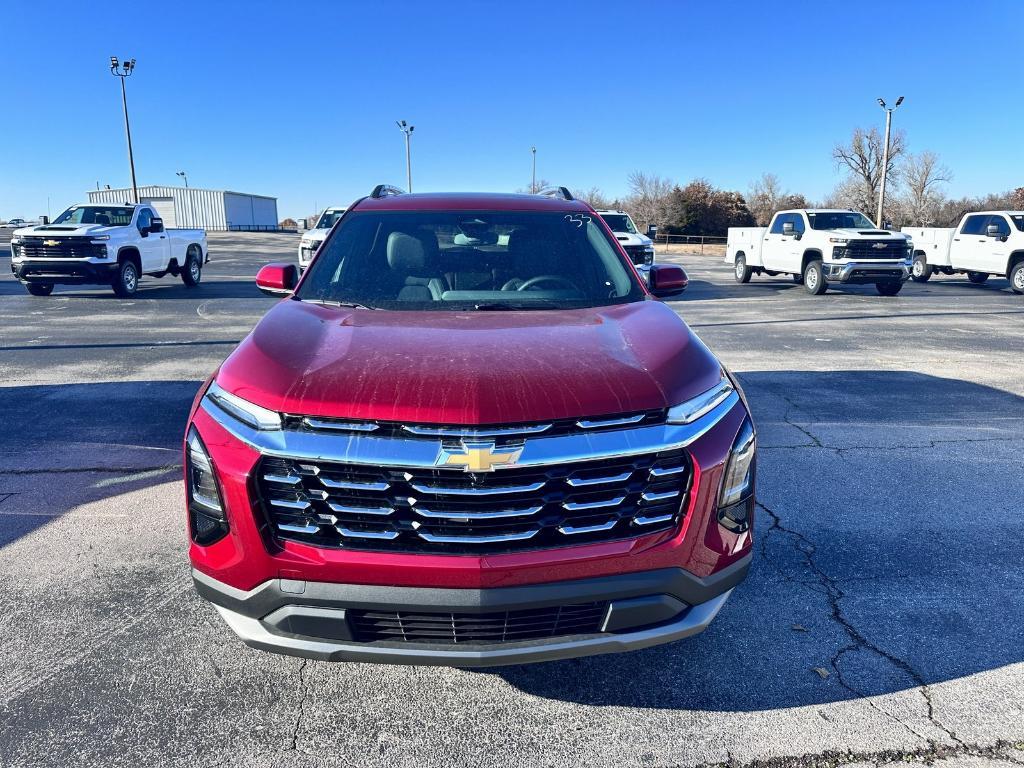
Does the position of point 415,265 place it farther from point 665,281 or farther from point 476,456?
point 476,456

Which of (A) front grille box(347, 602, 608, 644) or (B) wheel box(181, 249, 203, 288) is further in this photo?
(B) wheel box(181, 249, 203, 288)

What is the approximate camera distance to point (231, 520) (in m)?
2.29

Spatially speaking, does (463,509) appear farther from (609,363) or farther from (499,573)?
(609,363)

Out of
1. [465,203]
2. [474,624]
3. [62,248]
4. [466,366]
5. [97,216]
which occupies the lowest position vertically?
[474,624]

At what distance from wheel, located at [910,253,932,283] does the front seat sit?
72.6 feet

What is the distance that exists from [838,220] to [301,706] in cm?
1847

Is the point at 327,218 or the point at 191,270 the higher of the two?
the point at 327,218

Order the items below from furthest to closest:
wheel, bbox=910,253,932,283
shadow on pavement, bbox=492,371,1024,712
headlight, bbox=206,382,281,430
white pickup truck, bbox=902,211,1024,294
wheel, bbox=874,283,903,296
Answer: wheel, bbox=910,253,932,283
white pickup truck, bbox=902,211,1024,294
wheel, bbox=874,283,903,296
shadow on pavement, bbox=492,371,1024,712
headlight, bbox=206,382,281,430

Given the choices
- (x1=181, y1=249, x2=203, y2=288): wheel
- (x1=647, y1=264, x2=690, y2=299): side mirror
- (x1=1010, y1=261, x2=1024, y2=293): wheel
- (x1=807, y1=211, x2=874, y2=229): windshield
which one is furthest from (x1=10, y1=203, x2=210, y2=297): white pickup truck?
(x1=1010, y1=261, x2=1024, y2=293): wheel

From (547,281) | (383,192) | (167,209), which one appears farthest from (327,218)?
(167,209)

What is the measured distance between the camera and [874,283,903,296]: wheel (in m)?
17.2

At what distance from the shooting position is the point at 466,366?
2.44 meters

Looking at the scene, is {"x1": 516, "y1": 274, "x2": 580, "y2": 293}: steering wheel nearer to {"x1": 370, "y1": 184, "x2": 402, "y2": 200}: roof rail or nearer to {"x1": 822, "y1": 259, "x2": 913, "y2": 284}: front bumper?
{"x1": 370, "y1": 184, "x2": 402, "y2": 200}: roof rail

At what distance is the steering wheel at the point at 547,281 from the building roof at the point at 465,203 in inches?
25.8
